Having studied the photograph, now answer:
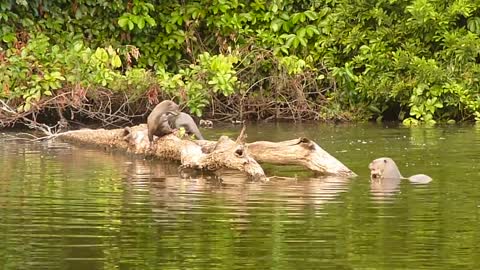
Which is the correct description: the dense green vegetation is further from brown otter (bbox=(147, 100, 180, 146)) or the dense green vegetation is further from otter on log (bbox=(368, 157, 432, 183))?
otter on log (bbox=(368, 157, 432, 183))

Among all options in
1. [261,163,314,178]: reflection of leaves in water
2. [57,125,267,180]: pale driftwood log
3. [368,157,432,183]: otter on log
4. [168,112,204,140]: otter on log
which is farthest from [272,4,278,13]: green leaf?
[368,157,432,183]: otter on log

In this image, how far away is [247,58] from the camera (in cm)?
2208

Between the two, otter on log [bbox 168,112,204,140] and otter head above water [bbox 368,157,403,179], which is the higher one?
otter on log [bbox 168,112,204,140]

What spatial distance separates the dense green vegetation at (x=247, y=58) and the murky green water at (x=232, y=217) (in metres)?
5.23

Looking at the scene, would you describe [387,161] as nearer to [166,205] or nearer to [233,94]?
[166,205]

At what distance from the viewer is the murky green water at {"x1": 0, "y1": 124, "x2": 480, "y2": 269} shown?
25.1 ft

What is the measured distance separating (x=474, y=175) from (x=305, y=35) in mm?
10100

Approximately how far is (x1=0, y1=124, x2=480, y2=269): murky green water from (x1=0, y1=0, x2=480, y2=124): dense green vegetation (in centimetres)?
523

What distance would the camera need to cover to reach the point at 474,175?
12.5 m

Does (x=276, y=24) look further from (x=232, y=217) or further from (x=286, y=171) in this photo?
(x=232, y=217)

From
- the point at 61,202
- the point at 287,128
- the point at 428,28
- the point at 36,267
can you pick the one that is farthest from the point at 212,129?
the point at 36,267

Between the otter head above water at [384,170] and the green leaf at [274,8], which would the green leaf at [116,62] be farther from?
the otter head above water at [384,170]

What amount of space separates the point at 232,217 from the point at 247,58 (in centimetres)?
1280

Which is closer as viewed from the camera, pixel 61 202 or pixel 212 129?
pixel 61 202
